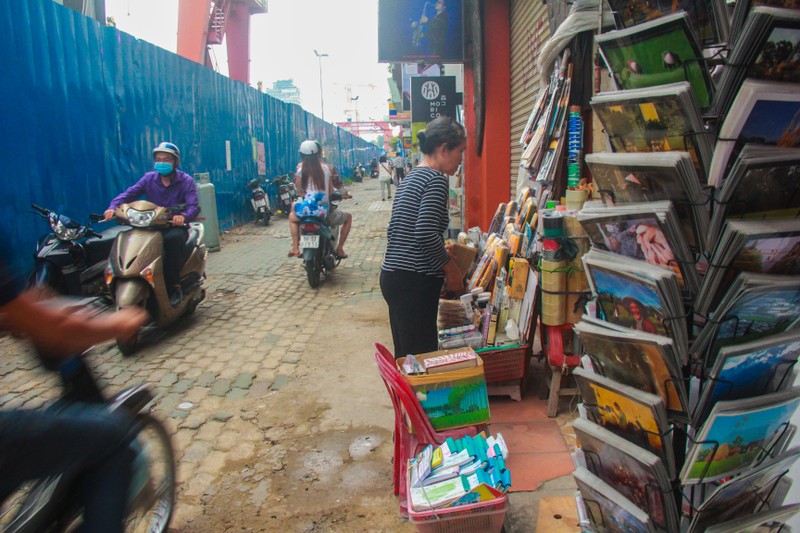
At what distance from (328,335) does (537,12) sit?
3.85m

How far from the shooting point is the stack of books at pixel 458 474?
2436mm

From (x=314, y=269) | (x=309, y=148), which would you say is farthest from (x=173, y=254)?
(x=309, y=148)

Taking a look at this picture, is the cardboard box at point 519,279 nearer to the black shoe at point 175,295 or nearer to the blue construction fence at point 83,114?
the black shoe at point 175,295

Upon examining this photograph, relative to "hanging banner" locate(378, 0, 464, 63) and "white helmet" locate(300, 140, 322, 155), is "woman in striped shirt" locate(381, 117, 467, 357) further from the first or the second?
"white helmet" locate(300, 140, 322, 155)

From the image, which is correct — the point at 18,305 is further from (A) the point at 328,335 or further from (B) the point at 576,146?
(A) the point at 328,335

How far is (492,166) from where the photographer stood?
7.53m

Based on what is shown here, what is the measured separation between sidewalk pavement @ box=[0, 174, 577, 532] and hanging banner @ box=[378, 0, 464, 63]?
3.01 meters

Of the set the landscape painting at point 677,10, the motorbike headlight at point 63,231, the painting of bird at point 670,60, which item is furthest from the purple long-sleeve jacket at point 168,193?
the painting of bird at point 670,60

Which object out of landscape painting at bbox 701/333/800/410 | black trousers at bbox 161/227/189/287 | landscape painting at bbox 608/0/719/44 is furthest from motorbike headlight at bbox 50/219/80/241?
landscape painting at bbox 701/333/800/410

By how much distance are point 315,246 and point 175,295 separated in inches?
83.9

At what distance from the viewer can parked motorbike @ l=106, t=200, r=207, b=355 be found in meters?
5.25

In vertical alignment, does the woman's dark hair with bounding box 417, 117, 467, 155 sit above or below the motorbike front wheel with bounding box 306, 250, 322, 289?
above

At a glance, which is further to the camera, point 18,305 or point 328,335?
point 328,335

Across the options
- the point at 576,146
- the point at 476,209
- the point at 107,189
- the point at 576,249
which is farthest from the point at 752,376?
the point at 107,189
